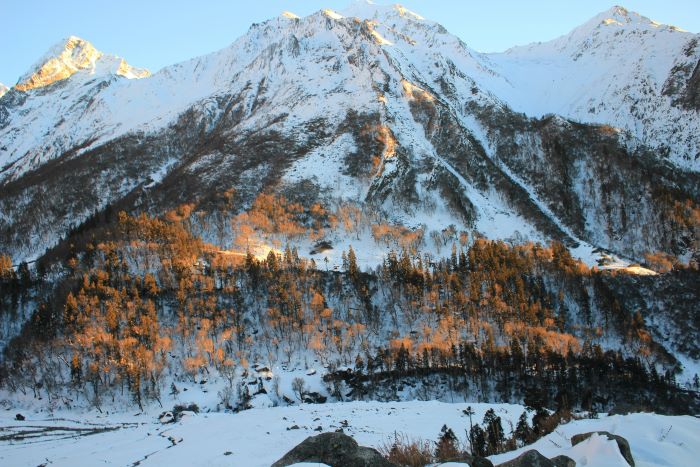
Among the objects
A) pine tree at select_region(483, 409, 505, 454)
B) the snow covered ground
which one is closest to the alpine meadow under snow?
the snow covered ground

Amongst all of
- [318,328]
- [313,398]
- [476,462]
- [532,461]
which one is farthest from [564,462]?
[318,328]

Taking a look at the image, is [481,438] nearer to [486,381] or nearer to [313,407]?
[313,407]

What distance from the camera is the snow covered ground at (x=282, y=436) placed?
10.3 meters

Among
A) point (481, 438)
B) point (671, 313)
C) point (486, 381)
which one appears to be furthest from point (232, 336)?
point (671, 313)

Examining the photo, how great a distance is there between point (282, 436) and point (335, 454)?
34227 mm

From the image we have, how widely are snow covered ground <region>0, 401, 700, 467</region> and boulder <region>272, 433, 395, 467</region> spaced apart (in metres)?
3.49

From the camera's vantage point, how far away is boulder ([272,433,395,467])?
11.6m

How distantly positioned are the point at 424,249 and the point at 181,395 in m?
92.4

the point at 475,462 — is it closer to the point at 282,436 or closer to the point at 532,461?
the point at 532,461

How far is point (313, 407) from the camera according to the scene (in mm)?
71312

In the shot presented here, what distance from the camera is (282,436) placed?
4384 cm

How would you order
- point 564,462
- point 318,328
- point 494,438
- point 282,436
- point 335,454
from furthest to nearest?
1. point 318,328
2. point 282,436
3. point 494,438
4. point 335,454
5. point 564,462

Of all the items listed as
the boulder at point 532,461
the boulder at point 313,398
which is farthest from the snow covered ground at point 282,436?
the boulder at point 313,398

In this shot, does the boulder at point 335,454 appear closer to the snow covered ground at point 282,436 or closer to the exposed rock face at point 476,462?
the exposed rock face at point 476,462
